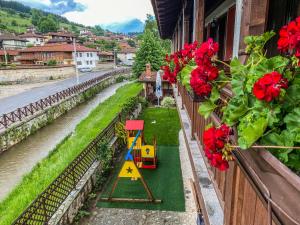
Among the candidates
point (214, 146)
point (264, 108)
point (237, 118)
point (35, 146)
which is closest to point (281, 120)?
point (264, 108)

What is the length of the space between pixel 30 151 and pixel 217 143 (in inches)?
553

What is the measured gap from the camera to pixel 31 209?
214 inches

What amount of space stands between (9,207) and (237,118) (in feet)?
26.8

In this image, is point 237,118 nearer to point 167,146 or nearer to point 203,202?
point 203,202

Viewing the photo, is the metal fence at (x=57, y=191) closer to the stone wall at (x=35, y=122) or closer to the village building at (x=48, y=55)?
the stone wall at (x=35, y=122)

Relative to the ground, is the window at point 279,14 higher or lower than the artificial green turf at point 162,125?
higher

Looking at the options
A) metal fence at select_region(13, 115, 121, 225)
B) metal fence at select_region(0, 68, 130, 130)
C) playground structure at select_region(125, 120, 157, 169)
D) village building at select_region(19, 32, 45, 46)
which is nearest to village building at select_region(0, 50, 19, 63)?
village building at select_region(19, 32, 45, 46)

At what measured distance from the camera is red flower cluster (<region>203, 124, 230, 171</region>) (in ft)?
4.64

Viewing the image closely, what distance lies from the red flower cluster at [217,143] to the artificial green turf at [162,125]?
1032 centimetres

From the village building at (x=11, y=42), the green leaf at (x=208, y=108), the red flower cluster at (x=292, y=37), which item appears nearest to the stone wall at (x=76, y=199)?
the green leaf at (x=208, y=108)

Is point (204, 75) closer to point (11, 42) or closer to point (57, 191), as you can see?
point (57, 191)

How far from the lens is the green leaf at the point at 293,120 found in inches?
43.0

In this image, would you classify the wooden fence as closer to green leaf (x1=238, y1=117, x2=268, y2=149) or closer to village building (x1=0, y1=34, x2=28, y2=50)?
green leaf (x1=238, y1=117, x2=268, y2=149)

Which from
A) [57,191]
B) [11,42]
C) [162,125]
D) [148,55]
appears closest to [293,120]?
[57,191]
